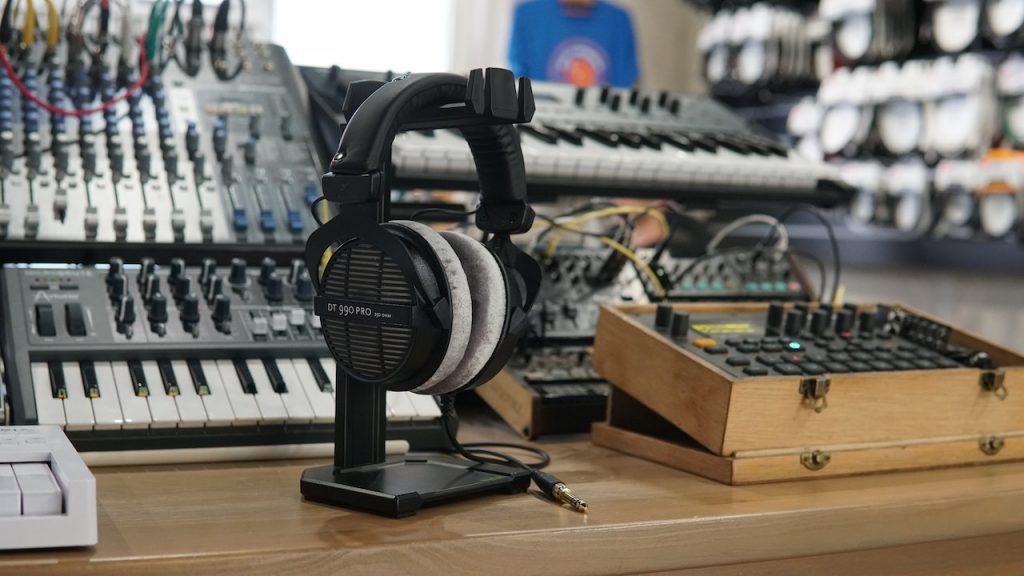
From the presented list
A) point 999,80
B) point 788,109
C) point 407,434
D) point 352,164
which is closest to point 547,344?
point 407,434

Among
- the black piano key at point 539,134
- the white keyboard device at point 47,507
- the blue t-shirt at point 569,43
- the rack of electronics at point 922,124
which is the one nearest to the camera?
the white keyboard device at point 47,507

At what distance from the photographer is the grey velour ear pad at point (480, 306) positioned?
0.80 m

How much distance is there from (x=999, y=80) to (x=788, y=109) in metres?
2.14

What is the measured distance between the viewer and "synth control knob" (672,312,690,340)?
1087mm

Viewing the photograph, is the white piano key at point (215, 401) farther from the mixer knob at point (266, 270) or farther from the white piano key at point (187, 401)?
the mixer knob at point (266, 270)

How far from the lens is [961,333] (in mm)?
1232

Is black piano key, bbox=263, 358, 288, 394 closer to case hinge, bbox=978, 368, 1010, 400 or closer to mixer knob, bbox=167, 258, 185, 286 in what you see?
mixer knob, bbox=167, 258, 185, 286

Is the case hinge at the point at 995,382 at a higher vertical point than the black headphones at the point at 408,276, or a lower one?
lower

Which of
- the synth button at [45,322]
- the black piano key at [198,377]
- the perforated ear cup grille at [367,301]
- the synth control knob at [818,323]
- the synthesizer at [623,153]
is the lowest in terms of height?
the black piano key at [198,377]

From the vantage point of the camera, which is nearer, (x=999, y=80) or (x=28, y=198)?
(x=28, y=198)

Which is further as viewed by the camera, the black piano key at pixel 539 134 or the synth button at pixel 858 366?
the black piano key at pixel 539 134

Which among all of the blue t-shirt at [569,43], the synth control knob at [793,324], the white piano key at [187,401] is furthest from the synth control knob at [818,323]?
the blue t-shirt at [569,43]

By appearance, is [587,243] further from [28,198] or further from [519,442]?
[28,198]

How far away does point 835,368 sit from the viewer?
1.05 metres
